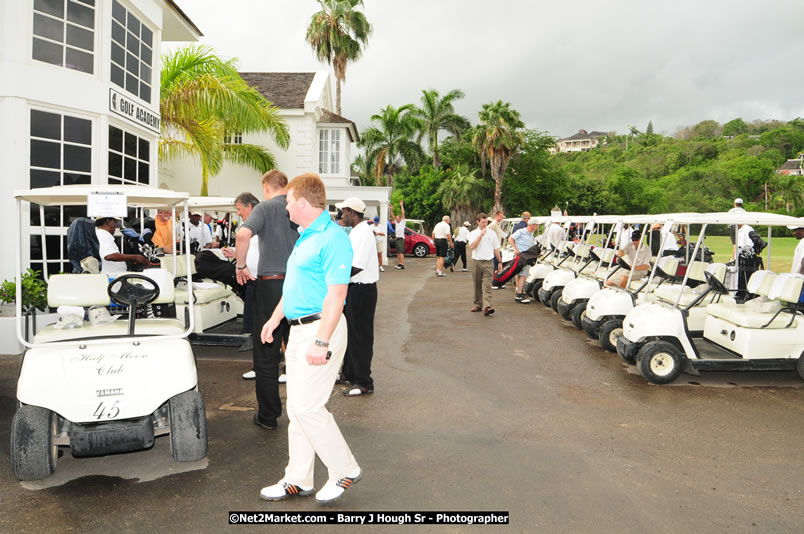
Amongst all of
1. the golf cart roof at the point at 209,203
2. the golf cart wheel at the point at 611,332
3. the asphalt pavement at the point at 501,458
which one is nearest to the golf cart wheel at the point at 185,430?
the asphalt pavement at the point at 501,458

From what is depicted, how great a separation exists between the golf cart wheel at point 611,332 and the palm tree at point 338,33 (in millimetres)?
34186

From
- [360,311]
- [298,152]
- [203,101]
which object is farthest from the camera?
[298,152]

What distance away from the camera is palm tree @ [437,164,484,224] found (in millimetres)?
41156

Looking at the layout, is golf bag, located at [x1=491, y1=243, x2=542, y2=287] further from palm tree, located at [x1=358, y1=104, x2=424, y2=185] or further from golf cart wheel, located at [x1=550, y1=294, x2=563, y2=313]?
palm tree, located at [x1=358, y1=104, x2=424, y2=185]

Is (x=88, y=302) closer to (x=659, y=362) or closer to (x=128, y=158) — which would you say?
(x=659, y=362)

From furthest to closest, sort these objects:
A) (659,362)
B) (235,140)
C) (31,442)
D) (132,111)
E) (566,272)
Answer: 1. (235,140)
2. (566,272)
3. (132,111)
4. (659,362)
5. (31,442)

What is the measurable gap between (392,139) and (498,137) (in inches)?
411

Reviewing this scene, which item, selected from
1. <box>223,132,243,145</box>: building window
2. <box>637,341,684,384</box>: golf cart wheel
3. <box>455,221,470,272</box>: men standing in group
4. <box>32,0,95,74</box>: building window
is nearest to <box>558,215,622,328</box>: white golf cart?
<box>637,341,684,384</box>: golf cart wheel

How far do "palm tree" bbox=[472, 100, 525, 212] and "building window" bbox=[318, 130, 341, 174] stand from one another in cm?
1576

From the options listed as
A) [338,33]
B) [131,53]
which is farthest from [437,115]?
[131,53]

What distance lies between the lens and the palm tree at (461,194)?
41.2 m

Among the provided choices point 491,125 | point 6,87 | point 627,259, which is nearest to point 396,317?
point 627,259

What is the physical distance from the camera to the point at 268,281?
5207mm

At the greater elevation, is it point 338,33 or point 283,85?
point 338,33
